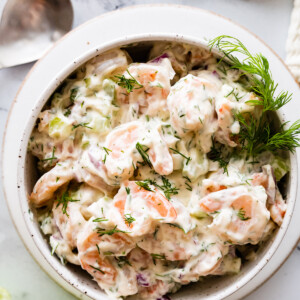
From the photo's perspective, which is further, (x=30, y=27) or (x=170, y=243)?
(x=30, y=27)

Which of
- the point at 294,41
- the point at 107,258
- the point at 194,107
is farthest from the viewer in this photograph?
the point at 294,41

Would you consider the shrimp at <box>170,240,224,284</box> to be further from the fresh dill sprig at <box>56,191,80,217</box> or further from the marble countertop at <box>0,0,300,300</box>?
the marble countertop at <box>0,0,300,300</box>

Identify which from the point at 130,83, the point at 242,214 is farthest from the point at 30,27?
the point at 242,214

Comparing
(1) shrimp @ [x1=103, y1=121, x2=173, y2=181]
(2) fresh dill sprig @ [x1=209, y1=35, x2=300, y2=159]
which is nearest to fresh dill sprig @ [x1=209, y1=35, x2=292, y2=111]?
(2) fresh dill sprig @ [x1=209, y1=35, x2=300, y2=159]

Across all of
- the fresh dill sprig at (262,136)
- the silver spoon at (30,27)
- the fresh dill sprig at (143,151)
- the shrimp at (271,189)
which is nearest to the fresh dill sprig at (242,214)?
the shrimp at (271,189)

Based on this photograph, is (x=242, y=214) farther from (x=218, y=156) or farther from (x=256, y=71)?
(x=256, y=71)

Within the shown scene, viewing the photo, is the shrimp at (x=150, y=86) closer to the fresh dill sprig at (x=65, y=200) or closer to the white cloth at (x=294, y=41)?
the fresh dill sprig at (x=65, y=200)

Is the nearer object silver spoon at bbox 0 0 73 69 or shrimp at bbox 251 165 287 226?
shrimp at bbox 251 165 287 226
